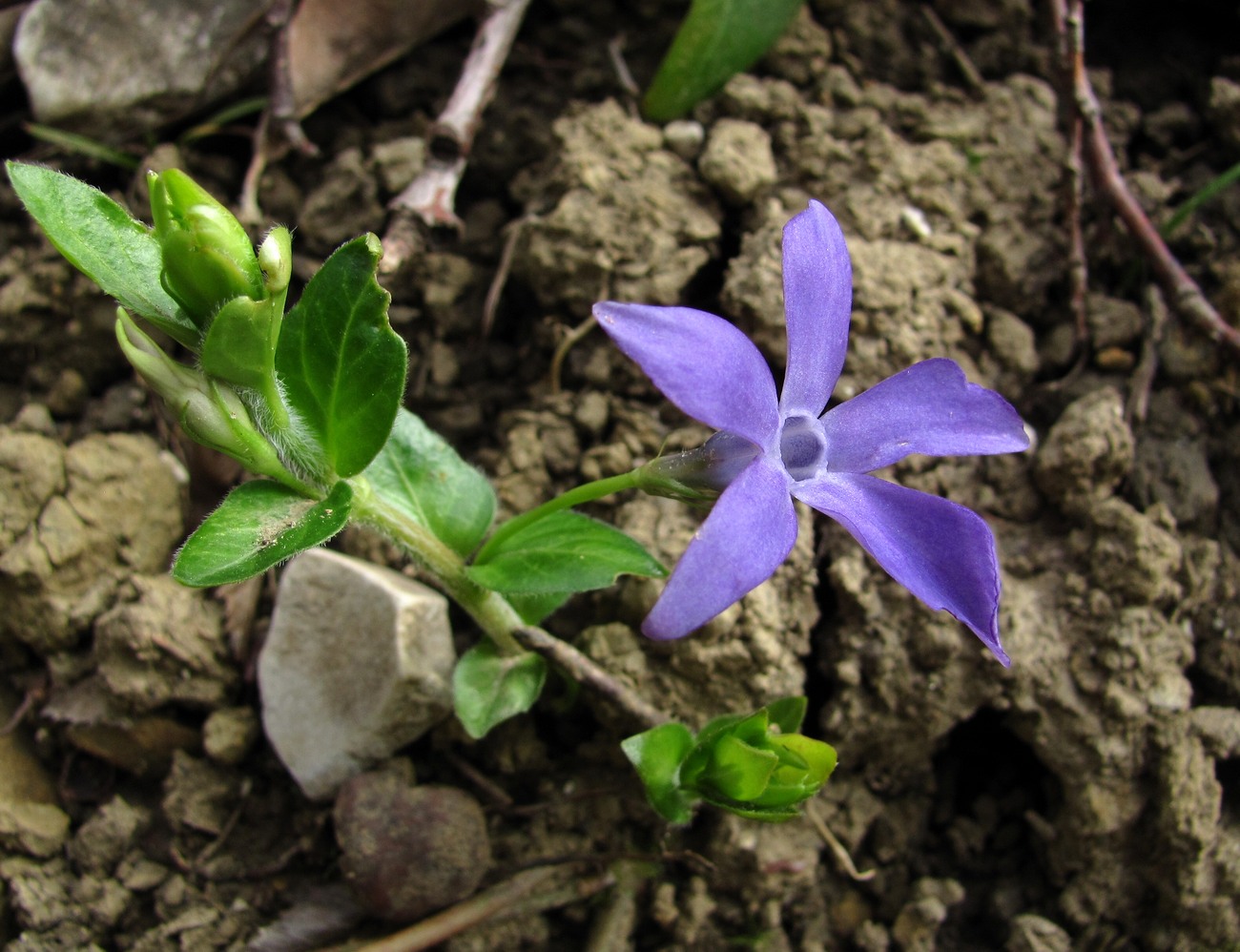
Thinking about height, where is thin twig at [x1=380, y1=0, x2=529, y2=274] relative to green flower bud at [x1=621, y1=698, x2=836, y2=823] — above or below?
above

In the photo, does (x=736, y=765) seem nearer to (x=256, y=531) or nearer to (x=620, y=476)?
(x=620, y=476)

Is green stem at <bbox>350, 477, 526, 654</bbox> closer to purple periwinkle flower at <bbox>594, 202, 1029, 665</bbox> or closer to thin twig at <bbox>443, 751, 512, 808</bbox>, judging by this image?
thin twig at <bbox>443, 751, 512, 808</bbox>

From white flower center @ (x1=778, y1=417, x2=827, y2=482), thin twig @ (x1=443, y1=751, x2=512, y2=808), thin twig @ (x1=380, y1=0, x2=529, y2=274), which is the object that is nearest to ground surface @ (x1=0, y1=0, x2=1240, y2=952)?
thin twig @ (x1=443, y1=751, x2=512, y2=808)

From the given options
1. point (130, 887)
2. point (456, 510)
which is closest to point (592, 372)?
point (456, 510)

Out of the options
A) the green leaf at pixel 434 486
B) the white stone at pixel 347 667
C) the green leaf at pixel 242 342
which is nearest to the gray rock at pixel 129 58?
the green leaf at pixel 434 486

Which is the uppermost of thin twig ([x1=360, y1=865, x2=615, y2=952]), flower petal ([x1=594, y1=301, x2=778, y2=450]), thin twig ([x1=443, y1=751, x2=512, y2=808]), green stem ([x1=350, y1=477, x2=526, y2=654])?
flower petal ([x1=594, y1=301, x2=778, y2=450])
